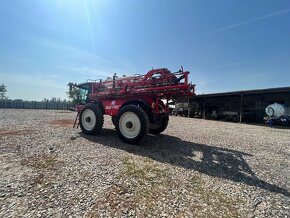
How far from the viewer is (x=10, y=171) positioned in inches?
154

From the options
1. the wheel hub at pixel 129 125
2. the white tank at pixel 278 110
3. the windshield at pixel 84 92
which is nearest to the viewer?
the wheel hub at pixel 129 125

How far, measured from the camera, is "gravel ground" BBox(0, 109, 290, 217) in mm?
2828

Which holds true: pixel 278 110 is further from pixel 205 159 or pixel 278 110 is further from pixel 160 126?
pixel 205 159

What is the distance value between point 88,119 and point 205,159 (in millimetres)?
5753

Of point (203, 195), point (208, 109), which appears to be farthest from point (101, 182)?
point (208, 109)

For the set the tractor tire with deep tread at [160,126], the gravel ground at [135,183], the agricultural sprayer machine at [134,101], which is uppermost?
the agricultural sprayer machine at [134,101]

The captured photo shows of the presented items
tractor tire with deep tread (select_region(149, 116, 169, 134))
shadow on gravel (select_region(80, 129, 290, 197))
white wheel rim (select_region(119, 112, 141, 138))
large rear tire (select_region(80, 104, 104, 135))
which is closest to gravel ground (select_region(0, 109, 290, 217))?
shadow on gravel (select_region(80, 129, 290, 197))

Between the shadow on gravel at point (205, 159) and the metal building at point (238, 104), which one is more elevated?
the metal building at point (238, 104)

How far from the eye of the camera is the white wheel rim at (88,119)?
8.22 meters

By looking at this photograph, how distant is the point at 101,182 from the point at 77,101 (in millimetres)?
7758

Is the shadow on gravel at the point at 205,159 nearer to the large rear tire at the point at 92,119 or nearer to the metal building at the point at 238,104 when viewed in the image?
the large rear tire at the point at 92,119

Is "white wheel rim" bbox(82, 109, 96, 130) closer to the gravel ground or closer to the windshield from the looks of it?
the windshield

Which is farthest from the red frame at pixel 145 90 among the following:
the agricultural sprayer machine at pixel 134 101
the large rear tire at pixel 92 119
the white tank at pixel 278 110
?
the white tank at pixel 278 110

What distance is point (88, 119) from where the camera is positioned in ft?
27.7
